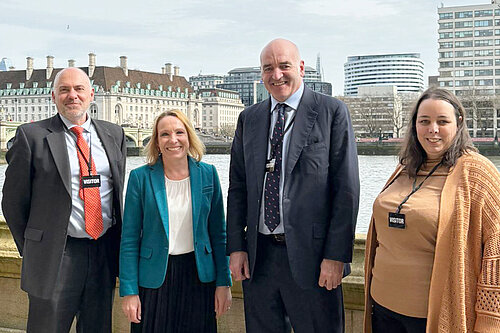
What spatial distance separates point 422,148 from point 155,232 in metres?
1.03

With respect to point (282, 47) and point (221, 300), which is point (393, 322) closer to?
point (221, 300)

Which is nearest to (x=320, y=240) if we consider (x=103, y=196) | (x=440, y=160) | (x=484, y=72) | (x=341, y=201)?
(x=341, y=201)

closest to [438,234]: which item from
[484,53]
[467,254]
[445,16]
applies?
[467,254]

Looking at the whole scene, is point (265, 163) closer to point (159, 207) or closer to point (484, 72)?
point (159, 207)

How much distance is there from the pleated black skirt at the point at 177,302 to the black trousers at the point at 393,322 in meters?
0.69

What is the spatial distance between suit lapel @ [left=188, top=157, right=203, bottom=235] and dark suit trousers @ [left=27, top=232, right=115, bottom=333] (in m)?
0.41

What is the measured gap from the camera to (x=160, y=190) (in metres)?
2.30

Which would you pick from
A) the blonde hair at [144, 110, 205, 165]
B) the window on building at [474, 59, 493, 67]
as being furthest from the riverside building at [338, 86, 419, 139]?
the blonde hair at [144, 110, 205, 165]

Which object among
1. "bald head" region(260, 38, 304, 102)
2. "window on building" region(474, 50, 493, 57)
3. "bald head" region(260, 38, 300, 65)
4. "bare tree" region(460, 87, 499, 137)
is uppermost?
"window on building" region(474, 50, 493, 57)

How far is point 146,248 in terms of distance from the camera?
2291 mm

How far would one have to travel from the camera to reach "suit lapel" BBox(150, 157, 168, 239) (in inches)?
89.4

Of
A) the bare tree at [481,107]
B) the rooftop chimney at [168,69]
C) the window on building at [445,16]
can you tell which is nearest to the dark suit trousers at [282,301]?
the bare tree at [481,107]

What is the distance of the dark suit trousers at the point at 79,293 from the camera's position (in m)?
2.37

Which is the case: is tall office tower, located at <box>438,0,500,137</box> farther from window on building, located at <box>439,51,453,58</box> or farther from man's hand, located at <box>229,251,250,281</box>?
man's hand, located at <box>229,251,250,281</box>
